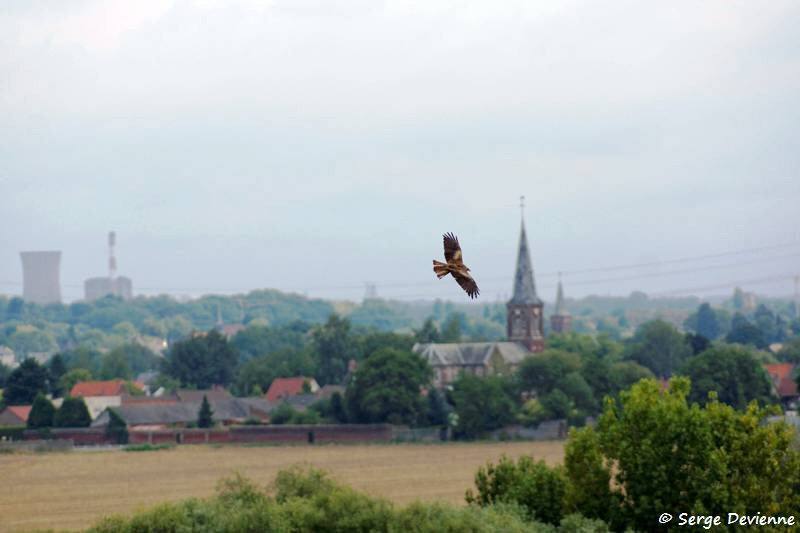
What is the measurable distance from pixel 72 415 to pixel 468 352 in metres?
53.4

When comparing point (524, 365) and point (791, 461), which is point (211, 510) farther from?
point (524, 365)

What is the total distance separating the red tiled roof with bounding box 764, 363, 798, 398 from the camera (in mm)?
159875

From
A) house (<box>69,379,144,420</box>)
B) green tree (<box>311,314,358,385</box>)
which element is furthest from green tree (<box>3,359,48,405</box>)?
green tree (<box>311,314,358,385</box>)

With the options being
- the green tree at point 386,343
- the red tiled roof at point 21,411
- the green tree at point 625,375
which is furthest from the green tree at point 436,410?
the red tiled roof at point 21,411

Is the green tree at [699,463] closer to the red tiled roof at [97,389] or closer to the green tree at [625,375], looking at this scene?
the green tree at [625,375]

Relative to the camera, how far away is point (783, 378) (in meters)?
170

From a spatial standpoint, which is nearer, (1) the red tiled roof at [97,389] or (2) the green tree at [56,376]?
(1) the red tiled roof at [97,389]

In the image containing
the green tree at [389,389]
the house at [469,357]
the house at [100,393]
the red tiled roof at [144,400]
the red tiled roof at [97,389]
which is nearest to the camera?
the green tree at [389,389]

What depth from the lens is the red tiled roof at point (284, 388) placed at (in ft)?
566

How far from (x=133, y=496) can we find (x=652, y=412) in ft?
130

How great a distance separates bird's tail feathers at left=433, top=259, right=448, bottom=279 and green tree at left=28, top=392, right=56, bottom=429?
378 feet

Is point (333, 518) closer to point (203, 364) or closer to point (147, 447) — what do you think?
point (147, 447)

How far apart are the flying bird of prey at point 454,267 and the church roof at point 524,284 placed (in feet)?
531

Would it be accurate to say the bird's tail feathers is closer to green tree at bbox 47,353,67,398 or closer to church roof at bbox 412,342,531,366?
green tree at bbox 47,353,67,398
